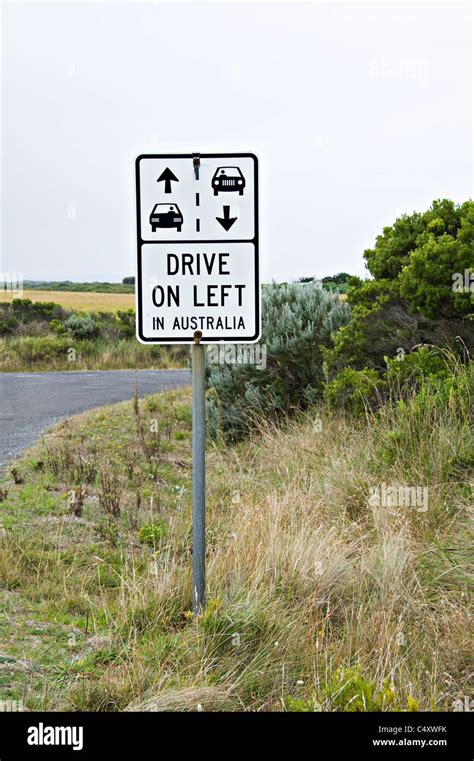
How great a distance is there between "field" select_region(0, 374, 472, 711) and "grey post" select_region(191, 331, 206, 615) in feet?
0.44

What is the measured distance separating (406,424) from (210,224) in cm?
339

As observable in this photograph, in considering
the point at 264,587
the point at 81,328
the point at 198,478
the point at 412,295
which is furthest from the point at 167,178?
the point at 81,328

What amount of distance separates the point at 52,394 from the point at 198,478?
12.7 meters

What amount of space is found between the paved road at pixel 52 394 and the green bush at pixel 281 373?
2423 millimetres

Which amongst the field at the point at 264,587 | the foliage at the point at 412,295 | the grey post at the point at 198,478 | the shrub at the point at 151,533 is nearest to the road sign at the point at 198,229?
the grey post at the point at 198,478

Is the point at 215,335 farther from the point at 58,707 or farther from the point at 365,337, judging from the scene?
the point at 365,337

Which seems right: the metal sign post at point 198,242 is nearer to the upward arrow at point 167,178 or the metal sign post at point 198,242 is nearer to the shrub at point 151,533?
the upward arrow at point 167,178

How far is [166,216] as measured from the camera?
4.30 meters

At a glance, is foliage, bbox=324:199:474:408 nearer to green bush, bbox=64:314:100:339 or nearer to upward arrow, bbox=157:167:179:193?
upward arrow, bbox=157:167:179:193

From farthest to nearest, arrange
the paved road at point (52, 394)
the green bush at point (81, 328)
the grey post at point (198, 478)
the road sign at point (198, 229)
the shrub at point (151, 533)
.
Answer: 1. the green bush at point (81, 328)
2. the paved road at point (52, 394)
3. the shrub at point (151, 533)
4. the grey post at point (198, 478)
5. the road sign at point (198, 229)

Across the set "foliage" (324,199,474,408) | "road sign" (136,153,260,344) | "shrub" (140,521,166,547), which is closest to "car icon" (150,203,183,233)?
"road sign" (136,153,260,344)

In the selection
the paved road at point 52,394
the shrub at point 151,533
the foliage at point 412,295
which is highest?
the foliage at point 412,295

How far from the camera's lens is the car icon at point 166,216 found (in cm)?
430

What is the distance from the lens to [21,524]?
22.1 ft
